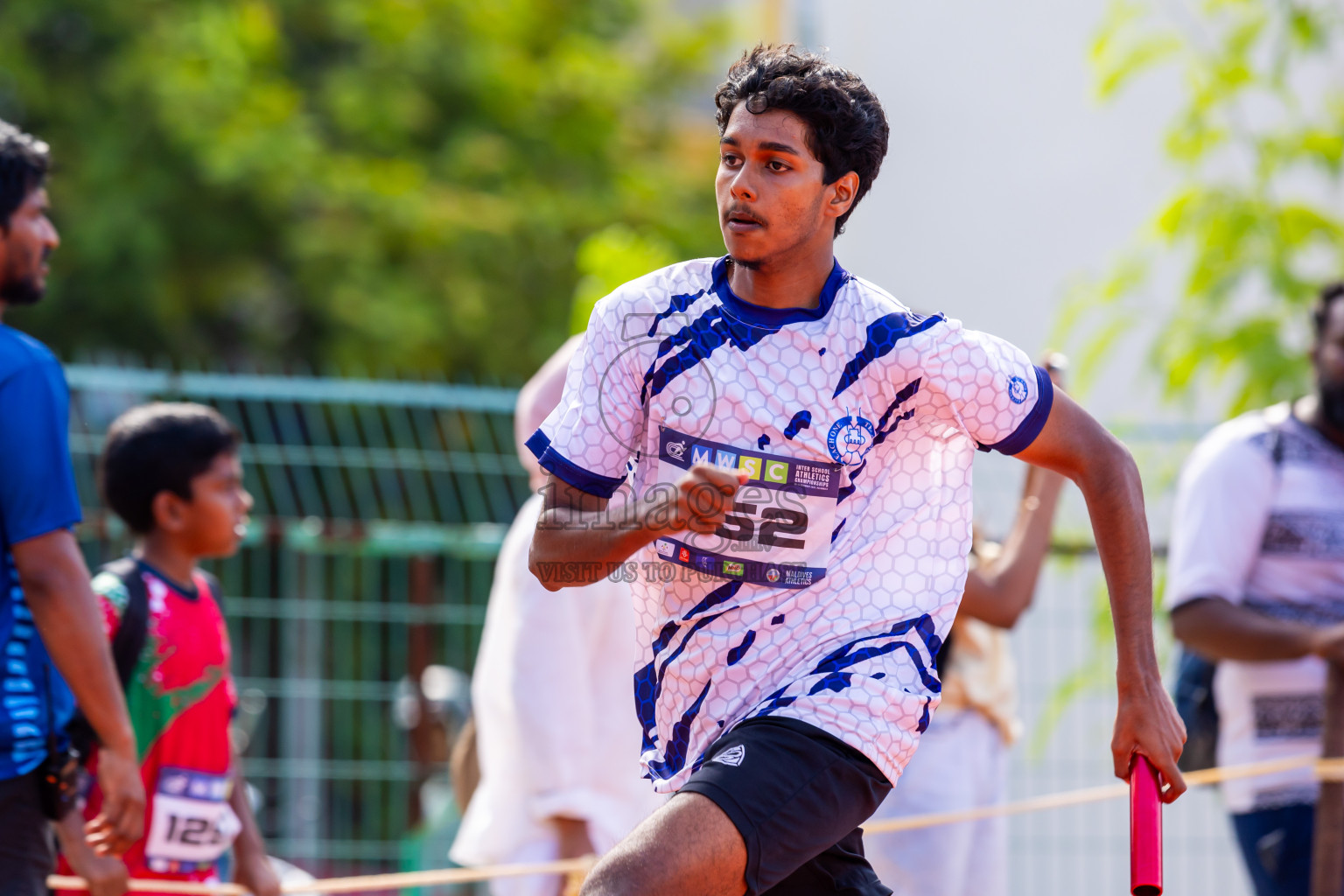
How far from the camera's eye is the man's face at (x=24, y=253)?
137 inches

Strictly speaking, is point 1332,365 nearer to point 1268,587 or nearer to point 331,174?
point 1268,587

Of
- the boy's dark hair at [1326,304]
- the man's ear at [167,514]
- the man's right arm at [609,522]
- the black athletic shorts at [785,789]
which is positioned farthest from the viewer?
the boy's dark hair at [1326,304]

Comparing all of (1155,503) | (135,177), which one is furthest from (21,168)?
(135,177)

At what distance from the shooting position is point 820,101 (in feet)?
8.95

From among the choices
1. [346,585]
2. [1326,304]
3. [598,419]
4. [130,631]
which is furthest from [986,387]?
[346,585]

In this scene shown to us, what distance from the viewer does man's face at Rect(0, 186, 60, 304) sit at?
3479 mm

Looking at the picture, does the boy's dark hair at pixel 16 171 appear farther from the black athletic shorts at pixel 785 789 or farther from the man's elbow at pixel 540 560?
the black athletic shorts at pixel 785 789

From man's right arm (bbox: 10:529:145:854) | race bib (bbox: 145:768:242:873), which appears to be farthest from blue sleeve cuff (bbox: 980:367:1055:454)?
race bib (bbox: 145:768:242:873)

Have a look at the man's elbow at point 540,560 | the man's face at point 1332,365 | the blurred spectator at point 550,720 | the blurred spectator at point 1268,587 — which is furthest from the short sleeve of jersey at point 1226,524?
the man's elbow at point 540,560

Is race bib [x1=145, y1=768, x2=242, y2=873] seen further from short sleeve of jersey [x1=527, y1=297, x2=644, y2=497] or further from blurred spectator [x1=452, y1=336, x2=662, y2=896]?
short sleeve of jersey [x1=527, y1=297, x2=644, y2=497]

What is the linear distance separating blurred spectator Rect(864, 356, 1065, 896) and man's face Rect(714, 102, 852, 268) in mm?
1850

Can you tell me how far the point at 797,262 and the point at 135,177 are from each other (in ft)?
38.9

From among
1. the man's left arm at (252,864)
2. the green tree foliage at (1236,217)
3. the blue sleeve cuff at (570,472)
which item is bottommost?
the man's left arm at (252,864)

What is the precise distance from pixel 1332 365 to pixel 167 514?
10.9ft
